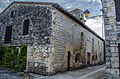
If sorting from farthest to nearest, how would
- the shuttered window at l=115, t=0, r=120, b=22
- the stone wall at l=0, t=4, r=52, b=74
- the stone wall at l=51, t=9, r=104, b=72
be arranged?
1. the stone wall at l=51, t=9, r=104, b=72
2. the stone wall at l=0, t=4, r=52, b=74
3. the shuttered window at l=115, t=0, r=120, b=22

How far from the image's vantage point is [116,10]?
675cm

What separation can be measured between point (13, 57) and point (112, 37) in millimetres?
8206

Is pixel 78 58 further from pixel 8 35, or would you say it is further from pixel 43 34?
pixel 8 35

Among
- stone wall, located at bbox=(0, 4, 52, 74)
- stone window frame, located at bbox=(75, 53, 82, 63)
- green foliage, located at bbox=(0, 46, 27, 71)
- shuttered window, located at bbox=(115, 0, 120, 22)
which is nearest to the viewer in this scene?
shuttered window, located at bbox=(115, 0, 120, 22)

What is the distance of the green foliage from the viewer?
10.8 meters

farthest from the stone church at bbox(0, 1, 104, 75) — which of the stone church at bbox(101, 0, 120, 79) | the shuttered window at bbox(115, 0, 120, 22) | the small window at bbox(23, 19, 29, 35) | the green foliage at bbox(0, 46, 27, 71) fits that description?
the shuttered window at bbox(115, 0, 120, 22)

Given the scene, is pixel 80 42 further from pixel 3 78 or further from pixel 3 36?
pixel 3 78

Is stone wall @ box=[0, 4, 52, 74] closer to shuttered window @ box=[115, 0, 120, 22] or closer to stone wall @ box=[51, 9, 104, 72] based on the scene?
stone wall @ box=[51, 9, 104, 72]

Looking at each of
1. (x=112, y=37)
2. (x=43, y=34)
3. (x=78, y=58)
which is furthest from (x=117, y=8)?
(x=78, y=58)

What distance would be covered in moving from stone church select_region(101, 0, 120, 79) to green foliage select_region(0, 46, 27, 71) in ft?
21.6

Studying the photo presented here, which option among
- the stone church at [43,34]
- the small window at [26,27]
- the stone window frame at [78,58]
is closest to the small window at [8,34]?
the stone church at [43,34]

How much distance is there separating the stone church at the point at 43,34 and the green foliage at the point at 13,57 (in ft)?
1.31

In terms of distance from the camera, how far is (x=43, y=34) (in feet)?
33.8

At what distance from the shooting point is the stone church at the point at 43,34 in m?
10.0
